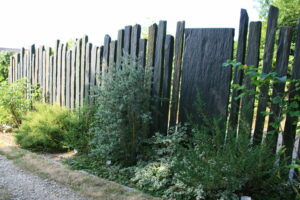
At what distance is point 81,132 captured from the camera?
5121 millimetres

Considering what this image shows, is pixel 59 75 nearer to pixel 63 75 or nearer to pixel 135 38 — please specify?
pixel 63 75

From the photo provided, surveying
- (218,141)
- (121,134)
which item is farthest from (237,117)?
(121,134)

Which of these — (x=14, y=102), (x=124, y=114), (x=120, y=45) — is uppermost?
(x=120, y=45)

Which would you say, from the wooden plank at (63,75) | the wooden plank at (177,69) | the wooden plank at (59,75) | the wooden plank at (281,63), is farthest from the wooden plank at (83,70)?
the wooden plank at (281,63)

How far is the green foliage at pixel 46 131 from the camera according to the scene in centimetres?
529

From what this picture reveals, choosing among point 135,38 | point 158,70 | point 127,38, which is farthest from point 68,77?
point 158,70

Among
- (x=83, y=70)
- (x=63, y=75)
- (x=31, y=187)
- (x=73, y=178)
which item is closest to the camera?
(x=31, y=187)

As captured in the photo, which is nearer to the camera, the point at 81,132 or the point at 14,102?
the point at 81,132

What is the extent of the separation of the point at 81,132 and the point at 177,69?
2.27m

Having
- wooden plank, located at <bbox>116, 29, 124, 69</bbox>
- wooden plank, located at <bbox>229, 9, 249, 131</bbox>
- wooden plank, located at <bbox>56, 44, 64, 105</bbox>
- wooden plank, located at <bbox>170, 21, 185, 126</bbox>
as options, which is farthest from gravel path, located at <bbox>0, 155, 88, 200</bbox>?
wooden plank, located at <bbox>56, 44, 64, 105</bbox>

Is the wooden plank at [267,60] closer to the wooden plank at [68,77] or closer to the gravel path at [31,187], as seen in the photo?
the gravel path at [31,187]

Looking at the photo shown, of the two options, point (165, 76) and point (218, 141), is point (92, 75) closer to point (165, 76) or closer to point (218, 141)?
point (165, 76)

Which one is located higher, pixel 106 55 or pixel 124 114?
pixel 106 55

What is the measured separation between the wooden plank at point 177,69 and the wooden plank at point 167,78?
93mm
